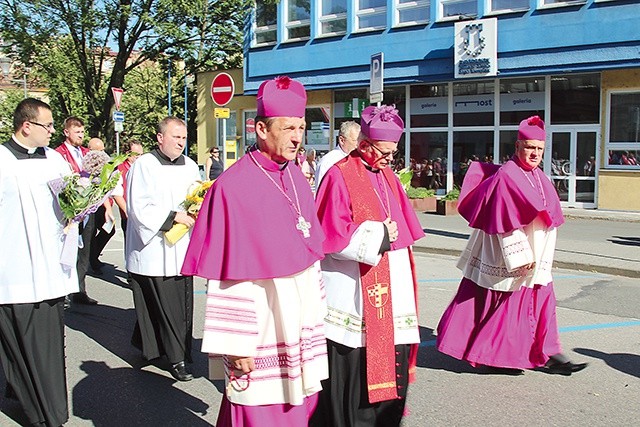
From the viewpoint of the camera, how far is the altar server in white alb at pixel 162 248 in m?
5.82

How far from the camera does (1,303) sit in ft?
15.5

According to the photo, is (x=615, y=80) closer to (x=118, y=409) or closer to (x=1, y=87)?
(x=118, y=409)

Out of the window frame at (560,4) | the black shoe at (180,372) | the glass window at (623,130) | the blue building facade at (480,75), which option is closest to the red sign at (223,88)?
the blue building facade at (480,75)

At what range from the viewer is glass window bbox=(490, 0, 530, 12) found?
19.8m

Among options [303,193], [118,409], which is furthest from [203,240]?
[118,409]

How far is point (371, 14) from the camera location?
2330cm

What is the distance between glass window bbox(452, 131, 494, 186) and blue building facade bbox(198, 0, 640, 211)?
3cm

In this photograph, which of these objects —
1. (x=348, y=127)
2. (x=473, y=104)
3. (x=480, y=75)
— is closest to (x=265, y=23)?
(x=473, y=104)

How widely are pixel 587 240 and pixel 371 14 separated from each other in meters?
11.8

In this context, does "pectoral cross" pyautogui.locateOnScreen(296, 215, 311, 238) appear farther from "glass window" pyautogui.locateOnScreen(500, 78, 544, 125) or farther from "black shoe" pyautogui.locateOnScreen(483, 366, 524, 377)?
"glass window" pyautogui.locateOnScreen(500, 78, 544, 125)

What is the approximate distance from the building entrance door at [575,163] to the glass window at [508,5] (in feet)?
11.0

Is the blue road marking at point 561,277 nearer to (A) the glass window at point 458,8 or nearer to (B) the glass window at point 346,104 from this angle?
(A) the glass window at point 458,8

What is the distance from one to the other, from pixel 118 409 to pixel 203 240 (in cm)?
247

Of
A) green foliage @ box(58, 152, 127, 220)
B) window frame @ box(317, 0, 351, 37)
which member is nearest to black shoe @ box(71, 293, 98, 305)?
green foliage @ box(58, 152, 127, 220)
